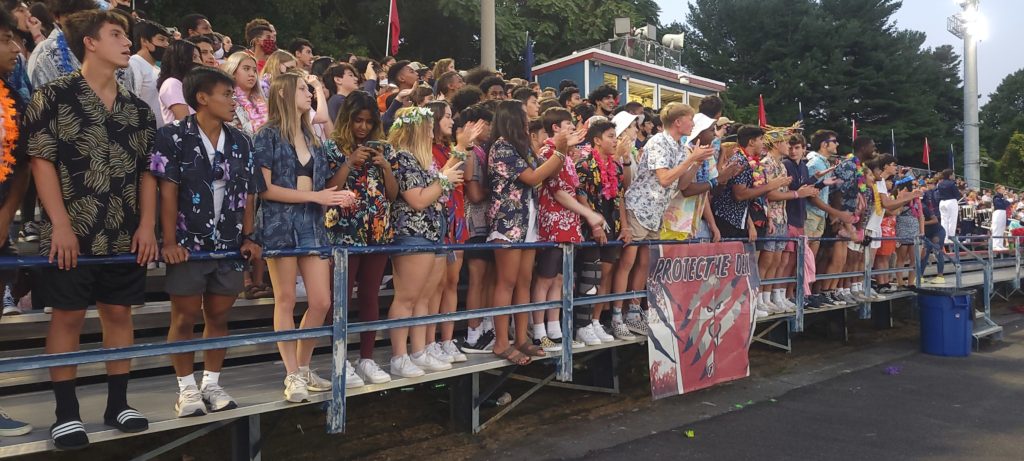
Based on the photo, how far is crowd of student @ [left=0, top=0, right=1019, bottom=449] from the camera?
10.5 feet

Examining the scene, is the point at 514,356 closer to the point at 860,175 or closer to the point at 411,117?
the point at 411,117

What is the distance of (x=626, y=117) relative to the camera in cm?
636

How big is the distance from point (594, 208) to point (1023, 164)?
46108 mm

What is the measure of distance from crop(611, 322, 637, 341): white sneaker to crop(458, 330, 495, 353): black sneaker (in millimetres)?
1195

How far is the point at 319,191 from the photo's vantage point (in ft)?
13.1

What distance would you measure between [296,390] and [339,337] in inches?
14.6

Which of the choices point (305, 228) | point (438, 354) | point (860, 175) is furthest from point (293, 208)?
point (860, 175)

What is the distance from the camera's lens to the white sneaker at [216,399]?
11.7 ft

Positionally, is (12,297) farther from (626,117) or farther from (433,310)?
(626,117)

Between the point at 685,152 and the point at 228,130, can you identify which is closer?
the point at 228,130

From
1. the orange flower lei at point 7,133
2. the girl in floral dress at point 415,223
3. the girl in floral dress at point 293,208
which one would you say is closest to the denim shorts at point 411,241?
the girl in floral dress at point 415,223

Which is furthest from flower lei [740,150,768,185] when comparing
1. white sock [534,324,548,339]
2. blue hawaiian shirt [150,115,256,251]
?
blue hawaiian shirt [150,115,256,251]

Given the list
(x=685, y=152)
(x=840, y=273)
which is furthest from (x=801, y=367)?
(x=685, y=152)

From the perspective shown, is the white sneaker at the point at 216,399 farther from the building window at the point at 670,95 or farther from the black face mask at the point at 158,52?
the building window at the point at 670,95
